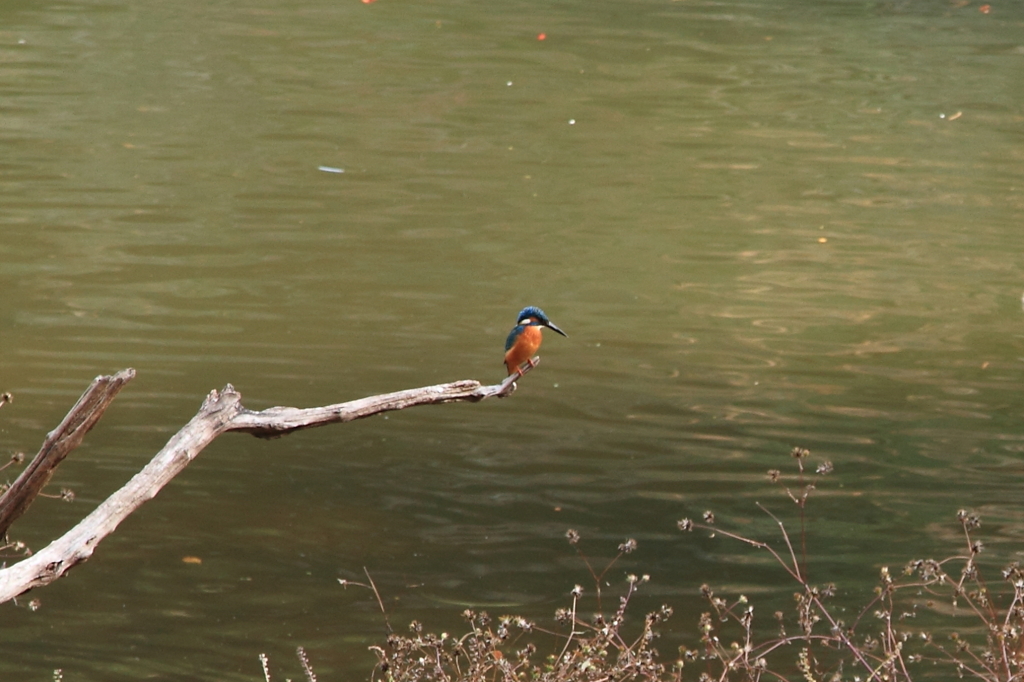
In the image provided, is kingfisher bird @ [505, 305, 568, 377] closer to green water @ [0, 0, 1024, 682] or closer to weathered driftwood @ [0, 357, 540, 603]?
weathered driftwood @ [0, 357, 540, 603]

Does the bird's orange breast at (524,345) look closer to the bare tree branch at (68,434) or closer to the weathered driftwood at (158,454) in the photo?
the weathered driftwood at (158,454)

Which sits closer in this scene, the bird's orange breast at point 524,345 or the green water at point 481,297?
the bird's orange breast at point 524,345

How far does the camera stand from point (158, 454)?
9.10 feet

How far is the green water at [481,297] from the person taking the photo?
529cm

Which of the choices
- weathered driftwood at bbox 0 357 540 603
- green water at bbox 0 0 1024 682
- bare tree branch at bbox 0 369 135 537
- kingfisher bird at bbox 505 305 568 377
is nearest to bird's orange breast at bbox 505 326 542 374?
kingfisher bird at bbox 505 305 568 377

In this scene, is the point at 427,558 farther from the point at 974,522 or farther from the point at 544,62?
the point at 544,62

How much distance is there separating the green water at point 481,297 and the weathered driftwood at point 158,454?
72.2 inches

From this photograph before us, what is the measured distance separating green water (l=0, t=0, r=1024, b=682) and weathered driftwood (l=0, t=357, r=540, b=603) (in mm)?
1833

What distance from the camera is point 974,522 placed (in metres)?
3.50

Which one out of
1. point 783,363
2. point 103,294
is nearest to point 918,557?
point 783,363

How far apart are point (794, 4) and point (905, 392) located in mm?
10393

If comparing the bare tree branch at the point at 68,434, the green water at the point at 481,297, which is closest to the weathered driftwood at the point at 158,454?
the bare tree branch at the point at 68,434

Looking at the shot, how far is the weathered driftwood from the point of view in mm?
2627

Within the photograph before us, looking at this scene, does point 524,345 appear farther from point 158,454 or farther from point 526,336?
point 158,454
